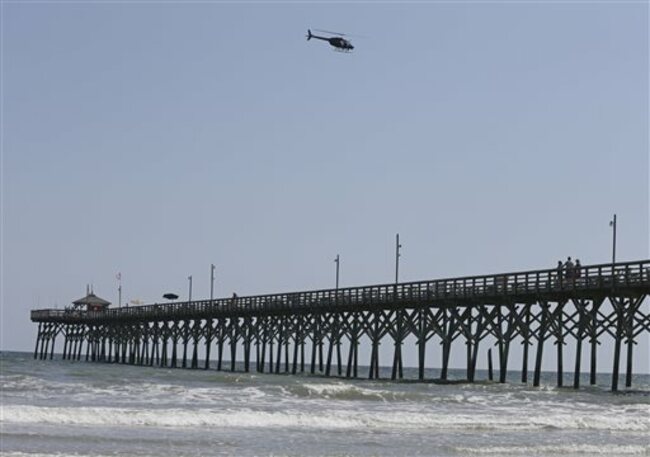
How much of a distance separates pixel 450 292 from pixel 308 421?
1820 cm

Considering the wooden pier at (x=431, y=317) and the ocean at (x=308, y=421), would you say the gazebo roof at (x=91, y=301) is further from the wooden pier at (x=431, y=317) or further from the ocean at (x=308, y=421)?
the ocean at (x=308, y=421)

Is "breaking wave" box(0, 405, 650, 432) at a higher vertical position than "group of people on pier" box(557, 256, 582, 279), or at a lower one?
lower

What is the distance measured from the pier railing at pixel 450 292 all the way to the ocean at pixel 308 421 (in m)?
3.36

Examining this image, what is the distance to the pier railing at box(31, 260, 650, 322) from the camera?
3453 cm

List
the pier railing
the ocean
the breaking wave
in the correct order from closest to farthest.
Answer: the ocean < the breaking wave < the pier railing

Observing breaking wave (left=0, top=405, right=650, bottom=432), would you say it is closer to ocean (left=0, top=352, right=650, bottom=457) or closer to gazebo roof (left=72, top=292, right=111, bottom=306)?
ocean (left=0, top=352, right=650, bottom=457)

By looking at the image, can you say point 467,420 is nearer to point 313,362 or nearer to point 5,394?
point 5,394

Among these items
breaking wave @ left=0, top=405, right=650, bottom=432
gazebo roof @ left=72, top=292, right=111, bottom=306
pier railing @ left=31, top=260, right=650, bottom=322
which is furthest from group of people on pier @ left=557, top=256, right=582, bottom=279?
gazebo roof @ left=72, top=292, right=111, bottom=306

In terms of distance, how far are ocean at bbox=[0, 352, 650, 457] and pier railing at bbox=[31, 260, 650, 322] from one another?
3.36 meters

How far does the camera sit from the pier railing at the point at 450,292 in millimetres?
→ 34531

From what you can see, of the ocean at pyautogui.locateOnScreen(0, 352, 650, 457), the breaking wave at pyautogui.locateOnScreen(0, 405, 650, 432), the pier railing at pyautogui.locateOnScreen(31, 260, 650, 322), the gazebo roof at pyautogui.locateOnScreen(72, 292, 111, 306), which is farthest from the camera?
the gazebo roof at pyautogui.locateOnScreen(72, 292, 111, 306)

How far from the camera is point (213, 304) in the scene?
5897 centimetres

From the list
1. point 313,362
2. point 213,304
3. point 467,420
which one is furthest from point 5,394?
point 213,304

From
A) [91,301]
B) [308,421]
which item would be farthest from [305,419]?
[91,301]
